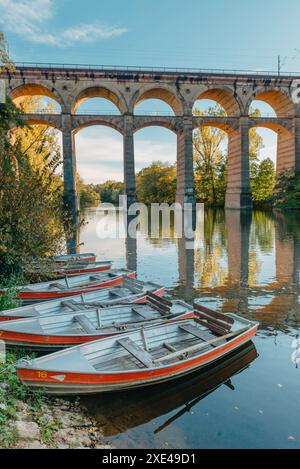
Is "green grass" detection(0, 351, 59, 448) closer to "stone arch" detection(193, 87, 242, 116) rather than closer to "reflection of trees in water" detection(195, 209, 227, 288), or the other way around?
"reflection of trees in water" detection(195, 209, 227, 288)

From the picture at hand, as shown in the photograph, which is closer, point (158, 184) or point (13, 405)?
point (13, 405)

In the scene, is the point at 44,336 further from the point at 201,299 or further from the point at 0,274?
the point at 201,299

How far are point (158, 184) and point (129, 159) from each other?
2901cm

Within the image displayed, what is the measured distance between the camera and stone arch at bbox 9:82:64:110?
33375mm

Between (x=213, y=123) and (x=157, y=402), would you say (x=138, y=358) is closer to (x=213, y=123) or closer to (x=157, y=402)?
(x=157, y=402)

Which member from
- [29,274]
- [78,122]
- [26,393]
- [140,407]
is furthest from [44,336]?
[78,122]

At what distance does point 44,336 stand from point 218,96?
40589 mm

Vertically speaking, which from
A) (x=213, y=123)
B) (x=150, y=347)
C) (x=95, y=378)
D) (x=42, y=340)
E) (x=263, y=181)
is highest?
(x=213, y=123)

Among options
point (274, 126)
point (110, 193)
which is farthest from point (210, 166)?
point (110, 193)

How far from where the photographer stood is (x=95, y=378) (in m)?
3.96

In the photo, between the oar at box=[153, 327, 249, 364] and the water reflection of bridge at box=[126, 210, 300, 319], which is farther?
the water reflection of bridge at box=[126, 210, 300, 319]

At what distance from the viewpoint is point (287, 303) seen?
801cm

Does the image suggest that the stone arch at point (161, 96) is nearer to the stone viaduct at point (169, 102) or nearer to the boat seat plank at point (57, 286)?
the stone viaduct at point (169, 102)

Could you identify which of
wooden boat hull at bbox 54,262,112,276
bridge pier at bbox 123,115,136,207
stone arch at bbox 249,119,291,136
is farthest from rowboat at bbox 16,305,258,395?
stone arch at bbox 249,119,291,136
